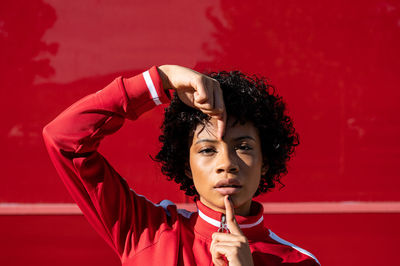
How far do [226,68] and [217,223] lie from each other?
827 millimetres

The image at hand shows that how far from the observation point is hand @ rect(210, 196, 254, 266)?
3.48ft

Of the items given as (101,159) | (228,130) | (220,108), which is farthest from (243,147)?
(101,159)

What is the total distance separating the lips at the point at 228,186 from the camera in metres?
1.20

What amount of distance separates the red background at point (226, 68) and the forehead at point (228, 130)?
66 centimetres

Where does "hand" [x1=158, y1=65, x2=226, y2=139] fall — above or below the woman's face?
above

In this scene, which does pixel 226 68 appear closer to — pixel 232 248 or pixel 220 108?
pixel 220 108

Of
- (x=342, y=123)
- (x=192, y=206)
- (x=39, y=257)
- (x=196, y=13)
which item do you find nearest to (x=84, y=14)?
(x=196, y=13)

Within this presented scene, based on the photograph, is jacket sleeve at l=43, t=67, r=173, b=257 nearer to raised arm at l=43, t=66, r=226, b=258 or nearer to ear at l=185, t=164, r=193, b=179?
raised arm at l=43, t=66, r=226, b=258

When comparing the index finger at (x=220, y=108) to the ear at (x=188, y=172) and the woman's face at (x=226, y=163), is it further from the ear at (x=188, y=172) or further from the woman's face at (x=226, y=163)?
the ear at (x=188, y=172)

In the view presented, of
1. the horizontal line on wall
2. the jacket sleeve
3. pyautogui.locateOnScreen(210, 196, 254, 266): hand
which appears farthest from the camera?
the horizontal line on wall

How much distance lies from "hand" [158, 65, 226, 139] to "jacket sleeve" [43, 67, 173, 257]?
38mm

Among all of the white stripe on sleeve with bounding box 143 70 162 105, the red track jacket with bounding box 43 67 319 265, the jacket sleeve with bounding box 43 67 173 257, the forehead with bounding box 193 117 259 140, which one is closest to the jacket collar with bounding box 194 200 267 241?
the red track jacket with bounding box 43 67 319 265

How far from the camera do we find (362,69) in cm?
193

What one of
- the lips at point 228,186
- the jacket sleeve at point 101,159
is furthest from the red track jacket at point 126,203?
the lips at point 228,186
